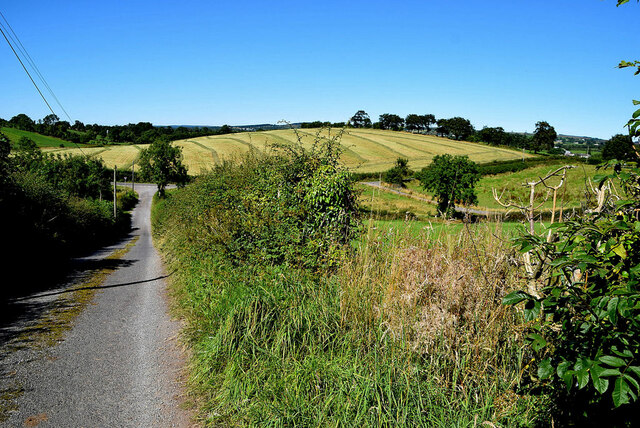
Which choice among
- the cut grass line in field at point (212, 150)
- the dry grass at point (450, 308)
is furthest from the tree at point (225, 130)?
the dry grass at point (450, 308)

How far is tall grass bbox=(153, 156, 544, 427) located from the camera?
3572 mm

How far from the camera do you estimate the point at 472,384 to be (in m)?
3.68

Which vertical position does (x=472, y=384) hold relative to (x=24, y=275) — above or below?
above

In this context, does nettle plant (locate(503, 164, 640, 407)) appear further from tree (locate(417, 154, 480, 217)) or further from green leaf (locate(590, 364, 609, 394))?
tree (locate(417, 154, 480, 217))

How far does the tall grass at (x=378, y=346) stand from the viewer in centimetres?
357

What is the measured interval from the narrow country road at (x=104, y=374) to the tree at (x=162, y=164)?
5725 cm

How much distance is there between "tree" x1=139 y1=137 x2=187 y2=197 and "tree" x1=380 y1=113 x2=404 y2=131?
71.3 meters

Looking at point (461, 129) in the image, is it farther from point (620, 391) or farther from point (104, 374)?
point (620, 391)

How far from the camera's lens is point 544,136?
102 m

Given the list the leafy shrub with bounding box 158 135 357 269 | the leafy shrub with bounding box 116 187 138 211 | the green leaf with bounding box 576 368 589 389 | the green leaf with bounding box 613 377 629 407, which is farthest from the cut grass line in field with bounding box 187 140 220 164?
the green leaf with bounding box 613 377 629 407

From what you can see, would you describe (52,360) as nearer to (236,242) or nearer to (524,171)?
(236,242)

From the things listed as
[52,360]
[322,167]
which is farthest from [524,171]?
[52,360]

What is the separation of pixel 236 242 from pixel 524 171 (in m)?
60.6

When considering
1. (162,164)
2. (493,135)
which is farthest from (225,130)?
(493,135)
